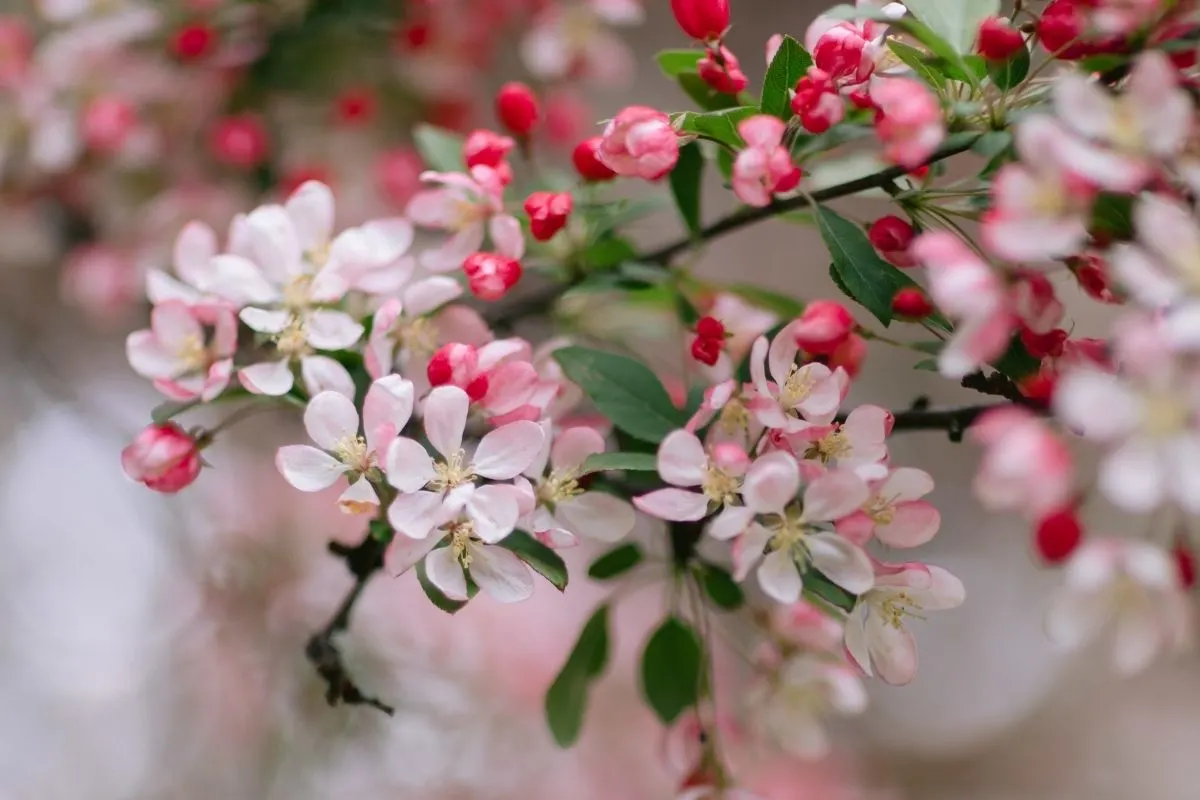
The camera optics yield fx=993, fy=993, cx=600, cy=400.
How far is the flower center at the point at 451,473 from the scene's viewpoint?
20.0 inches

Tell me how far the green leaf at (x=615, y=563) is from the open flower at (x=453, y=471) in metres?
0.19

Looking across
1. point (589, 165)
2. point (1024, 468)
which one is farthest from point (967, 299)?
point (589, 165)

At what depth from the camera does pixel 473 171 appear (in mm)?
585

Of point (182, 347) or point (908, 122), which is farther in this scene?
point (182, 347)

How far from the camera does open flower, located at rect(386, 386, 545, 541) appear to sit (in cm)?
49

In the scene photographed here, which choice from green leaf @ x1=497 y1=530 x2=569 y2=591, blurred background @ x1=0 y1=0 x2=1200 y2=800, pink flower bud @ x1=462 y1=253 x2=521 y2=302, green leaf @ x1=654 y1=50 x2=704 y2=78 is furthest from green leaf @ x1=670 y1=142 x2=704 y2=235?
blurred background @ x1=0 y1=0 x2=1200 y2=800

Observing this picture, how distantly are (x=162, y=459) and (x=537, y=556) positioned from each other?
0.22 meters

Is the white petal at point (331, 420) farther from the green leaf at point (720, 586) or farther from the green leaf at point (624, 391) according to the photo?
the green leaf at point (720, 586)

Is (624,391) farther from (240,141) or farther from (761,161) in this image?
(240,141)

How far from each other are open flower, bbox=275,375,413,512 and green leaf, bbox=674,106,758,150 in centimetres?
20

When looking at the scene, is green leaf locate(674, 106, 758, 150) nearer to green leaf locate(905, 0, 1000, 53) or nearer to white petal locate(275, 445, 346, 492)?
green leaf locate(905, 0, 1000, 53)

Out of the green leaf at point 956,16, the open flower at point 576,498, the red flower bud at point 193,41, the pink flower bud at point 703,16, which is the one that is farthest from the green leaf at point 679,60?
the red flower bud at point 193,41

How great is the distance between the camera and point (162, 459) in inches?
22.0

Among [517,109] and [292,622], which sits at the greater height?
[517,109]
